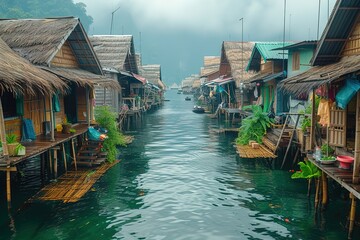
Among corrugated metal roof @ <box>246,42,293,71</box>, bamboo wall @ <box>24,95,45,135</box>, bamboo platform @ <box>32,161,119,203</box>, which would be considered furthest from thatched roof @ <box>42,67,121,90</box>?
corrugated metal roof @ <box>246,42,293,71</box>

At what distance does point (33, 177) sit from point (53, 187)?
2644 millimetres

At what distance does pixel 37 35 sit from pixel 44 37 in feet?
1.85

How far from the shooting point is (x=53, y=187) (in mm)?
13484

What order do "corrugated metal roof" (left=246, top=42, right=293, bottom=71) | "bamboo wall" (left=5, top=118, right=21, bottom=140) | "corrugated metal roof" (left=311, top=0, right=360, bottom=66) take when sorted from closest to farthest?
"corrugated metal roof" (left=311, top=0, right=360, bottom=66), "bamboo wall" (left=5, top=118, right=21, bottom=140), "corrugated metal roof" (left=246, top=42, right=293, bottom=71)

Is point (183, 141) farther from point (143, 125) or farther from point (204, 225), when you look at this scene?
point (204, 225)

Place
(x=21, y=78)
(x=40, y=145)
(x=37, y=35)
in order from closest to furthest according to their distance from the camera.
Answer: (x=21, y=78) → (x=40, y=145) → (x=37, y=35)

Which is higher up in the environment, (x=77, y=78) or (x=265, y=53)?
(x=265, y=53)

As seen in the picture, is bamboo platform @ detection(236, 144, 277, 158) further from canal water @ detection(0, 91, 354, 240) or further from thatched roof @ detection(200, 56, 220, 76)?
thatched roof @ detection(200, 56, 220, 76)

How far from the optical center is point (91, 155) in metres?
17.1

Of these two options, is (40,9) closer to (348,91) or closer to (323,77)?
(323,77)

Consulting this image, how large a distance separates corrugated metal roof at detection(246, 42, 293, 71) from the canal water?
351 inches

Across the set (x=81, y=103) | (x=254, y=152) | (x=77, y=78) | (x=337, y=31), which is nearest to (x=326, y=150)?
(x=337, y=31)

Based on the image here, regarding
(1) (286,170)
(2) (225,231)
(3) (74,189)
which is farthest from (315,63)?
(3) (74,189)

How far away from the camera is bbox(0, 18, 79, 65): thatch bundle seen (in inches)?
610
